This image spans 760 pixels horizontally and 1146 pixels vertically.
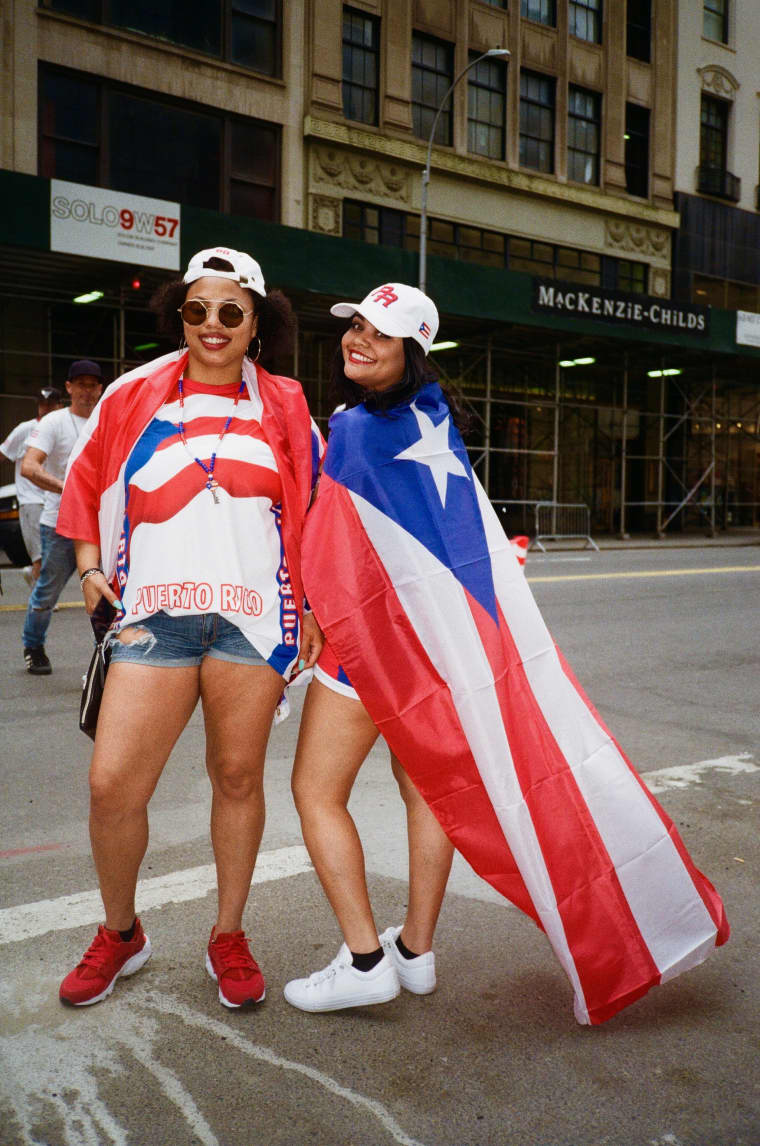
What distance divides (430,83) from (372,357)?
25.2 metres

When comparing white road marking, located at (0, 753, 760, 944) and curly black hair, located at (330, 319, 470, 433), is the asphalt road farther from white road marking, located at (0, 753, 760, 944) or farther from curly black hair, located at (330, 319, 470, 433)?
curly black hair, located at (330, 319, 470, 433)

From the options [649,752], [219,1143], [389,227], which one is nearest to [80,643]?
[649,752]

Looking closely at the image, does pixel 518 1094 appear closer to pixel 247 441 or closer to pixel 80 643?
pixel 247 441

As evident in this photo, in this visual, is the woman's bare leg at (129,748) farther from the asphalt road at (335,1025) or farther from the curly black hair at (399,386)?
the curly black hair at (399,386)

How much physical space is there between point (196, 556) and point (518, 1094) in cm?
150

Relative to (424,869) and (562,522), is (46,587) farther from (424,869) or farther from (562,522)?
(562,522)

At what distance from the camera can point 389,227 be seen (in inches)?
949

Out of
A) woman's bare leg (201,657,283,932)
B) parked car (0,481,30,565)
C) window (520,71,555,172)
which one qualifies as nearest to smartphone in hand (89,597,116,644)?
Answer: woman's bare leg (201,657,283,932)

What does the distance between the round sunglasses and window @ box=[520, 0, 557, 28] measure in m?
27.9

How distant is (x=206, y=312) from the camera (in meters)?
2.80

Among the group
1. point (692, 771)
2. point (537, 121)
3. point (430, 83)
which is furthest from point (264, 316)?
point (537, 121)

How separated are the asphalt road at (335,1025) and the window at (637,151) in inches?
1112

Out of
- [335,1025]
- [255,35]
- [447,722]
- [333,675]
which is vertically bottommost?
[335,1025]

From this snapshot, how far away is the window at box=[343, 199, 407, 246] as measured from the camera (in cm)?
2348
